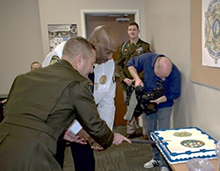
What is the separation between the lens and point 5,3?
10.6 feet

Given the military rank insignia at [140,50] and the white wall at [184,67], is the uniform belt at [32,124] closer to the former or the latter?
the white wall at [184,67]

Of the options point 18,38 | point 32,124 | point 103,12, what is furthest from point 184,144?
point 18,38

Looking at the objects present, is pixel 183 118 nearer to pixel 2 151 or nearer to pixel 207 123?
pixel 207 123

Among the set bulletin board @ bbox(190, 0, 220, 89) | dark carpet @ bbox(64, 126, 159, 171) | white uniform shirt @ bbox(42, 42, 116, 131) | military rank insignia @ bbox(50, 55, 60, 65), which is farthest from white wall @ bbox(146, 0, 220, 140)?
military rank insignia @ bbox(50, 55, 60, 65)

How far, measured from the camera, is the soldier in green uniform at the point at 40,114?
831 millimetres

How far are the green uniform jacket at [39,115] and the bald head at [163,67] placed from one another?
1064mm

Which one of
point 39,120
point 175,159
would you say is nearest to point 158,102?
point 175,159

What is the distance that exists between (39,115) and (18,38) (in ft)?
9.55

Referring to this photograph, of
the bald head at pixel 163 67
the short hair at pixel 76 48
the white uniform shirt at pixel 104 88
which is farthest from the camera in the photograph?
the bald head at pixel 163 67

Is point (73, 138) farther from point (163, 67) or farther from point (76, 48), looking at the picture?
point (163, 67)

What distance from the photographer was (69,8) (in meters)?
3.05

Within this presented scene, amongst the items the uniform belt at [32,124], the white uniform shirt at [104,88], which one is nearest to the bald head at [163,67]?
the white uniform shirt at [104,88]

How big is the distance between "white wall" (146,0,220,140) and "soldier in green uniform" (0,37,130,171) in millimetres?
1015

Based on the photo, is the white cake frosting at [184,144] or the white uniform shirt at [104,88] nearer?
the white cake frosting at [184,144]
